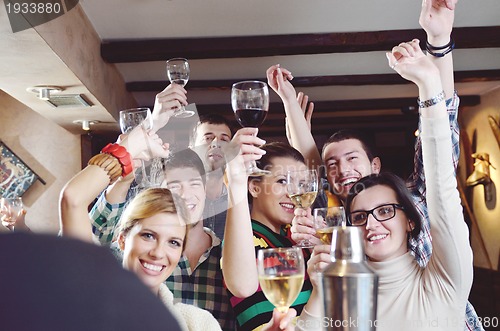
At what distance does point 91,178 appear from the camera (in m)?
0.96

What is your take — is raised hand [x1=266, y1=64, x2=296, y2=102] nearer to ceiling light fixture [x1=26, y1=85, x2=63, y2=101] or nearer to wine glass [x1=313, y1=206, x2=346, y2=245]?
wine glass [x1=313, y1=206, x2=346, y2=245]

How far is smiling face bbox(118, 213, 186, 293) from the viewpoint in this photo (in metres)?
1.35

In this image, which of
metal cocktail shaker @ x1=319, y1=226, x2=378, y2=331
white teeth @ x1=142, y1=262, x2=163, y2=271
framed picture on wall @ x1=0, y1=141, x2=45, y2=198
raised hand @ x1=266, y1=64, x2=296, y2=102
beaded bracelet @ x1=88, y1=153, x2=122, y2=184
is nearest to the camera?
metal cocktail shaker @ x1=319, y1=226, x2=378, y2=331

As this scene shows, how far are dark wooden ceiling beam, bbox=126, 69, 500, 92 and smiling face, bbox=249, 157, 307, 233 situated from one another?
12.3 ft

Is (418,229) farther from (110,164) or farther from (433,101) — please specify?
(110,164)

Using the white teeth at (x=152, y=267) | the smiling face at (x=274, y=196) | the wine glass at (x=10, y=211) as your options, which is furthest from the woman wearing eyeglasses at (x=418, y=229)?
the wine glass at (x=10, y=211)

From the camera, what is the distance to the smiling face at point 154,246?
1352 mm

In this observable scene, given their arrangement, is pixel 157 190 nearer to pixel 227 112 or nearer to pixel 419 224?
pixel 419 224

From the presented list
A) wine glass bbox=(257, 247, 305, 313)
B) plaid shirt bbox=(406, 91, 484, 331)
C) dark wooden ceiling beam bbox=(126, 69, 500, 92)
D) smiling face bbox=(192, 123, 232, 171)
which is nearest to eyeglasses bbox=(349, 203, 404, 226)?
plaid shirt bbox=(406, 91, 484, 331)

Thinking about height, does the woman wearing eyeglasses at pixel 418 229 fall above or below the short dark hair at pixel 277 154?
below

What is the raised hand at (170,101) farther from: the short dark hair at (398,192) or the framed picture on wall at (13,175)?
the framed picture on wall at (13,175)

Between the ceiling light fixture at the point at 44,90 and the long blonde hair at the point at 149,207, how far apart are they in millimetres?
3120

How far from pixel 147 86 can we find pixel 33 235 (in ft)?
18.4

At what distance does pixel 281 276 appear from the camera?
882 mm
